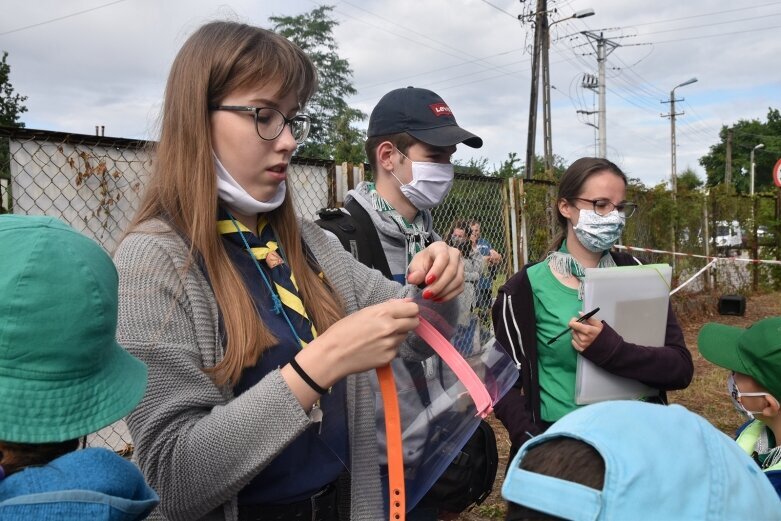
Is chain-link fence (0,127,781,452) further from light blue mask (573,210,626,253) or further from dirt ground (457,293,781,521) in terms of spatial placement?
light blue mask (573,210,626,253)

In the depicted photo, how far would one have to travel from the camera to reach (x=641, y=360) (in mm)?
2613

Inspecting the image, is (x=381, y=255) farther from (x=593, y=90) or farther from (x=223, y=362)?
(x=593, y=90)

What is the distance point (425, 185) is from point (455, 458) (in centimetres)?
111

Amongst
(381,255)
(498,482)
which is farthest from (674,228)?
(381,255)

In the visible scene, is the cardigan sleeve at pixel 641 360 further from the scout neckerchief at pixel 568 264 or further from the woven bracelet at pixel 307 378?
the woven bracelet at pixel 307 378

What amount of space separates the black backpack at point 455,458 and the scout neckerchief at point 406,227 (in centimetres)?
13

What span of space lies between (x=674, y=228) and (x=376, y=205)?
9.45 m

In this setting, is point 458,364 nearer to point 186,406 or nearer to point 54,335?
point 186,406

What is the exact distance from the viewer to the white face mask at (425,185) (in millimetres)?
2631

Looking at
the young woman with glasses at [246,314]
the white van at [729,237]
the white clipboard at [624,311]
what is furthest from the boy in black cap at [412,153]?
the white van at [729,237]


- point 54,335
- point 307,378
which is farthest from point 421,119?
point 54,335

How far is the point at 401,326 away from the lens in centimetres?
126

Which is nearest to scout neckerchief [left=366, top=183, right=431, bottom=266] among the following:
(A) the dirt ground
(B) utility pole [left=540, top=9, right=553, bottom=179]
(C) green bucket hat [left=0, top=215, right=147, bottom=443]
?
(C) green bucket hat [left=0, top=215, right=147, bottom=443]

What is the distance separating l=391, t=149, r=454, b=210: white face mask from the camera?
104 inches
